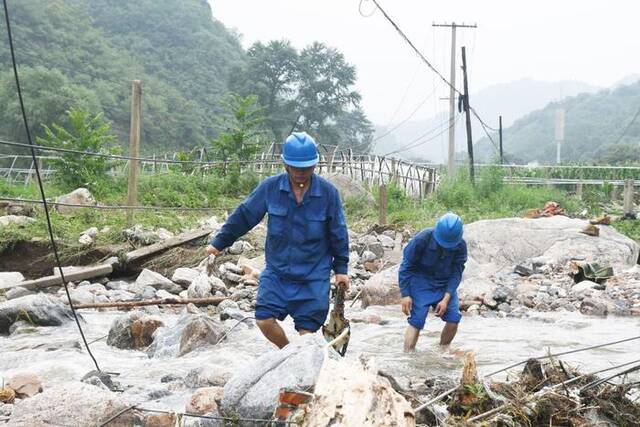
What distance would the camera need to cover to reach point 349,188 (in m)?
16.2

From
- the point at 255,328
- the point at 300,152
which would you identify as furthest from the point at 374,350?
the point at 300,152

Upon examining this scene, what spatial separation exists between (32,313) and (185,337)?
1.95 metres

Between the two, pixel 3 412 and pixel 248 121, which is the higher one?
pixel 248 121

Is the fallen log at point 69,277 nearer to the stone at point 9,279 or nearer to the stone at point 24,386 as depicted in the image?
the stone at point 9,279

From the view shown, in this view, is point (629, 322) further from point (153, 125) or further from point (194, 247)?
point (153, 125)

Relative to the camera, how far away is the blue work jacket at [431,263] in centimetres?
557

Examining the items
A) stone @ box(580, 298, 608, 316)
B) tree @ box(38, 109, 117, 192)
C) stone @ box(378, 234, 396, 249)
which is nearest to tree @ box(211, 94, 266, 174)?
tree @ box(38, 109, 117, 192)

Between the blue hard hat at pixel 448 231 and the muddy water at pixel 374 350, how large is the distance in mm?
935

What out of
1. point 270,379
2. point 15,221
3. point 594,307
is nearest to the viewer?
point 270,379

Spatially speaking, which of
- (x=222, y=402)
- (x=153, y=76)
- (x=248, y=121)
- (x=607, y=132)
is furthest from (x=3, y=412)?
(x=607, y=132)

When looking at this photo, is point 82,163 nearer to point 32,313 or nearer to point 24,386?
point 32,313

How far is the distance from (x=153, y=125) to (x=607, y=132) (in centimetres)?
4948

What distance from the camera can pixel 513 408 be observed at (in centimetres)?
290

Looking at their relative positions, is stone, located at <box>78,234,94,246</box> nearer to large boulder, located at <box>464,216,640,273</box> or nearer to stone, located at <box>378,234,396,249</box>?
stone, located at <box>378,234,396,249</box>
